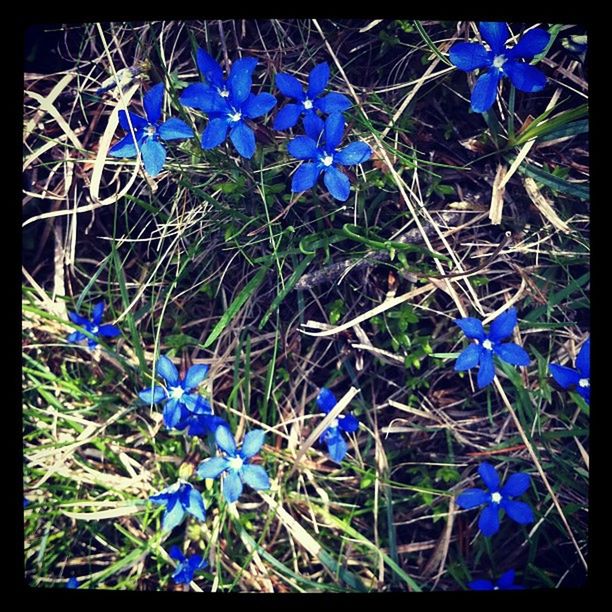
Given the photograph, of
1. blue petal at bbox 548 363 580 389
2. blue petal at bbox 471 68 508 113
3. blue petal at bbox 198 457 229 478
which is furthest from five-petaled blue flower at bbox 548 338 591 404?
blue petal at bbox 198 457 229 478

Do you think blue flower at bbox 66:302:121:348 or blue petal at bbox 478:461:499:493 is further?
blue flower at bbox 66:302:121:348

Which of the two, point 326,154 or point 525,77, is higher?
point 525,77

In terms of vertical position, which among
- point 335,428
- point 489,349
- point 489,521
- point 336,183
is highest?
point 336,183

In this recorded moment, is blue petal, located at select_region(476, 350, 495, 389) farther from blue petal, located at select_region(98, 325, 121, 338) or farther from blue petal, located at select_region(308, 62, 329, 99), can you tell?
blue petal, located at select_region(98, 325, 121, 338)

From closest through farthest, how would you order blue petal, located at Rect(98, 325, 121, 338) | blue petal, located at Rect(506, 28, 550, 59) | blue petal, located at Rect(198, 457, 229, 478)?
blue petal, located at Rect(506, 28, 550, 59) < blue petal, located at Rect(198, 457, 229, 478) < blue petal, located at Rect(98, 325, 121, 338)

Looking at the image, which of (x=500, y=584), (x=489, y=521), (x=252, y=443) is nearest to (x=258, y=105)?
(x=252, y=443)

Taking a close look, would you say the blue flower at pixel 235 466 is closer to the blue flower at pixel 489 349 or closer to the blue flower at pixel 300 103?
the blue flower at pixel 489 349

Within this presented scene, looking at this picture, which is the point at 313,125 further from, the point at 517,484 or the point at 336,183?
the point at 517,484

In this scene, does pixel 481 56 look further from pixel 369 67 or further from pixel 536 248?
pixel 536 248
